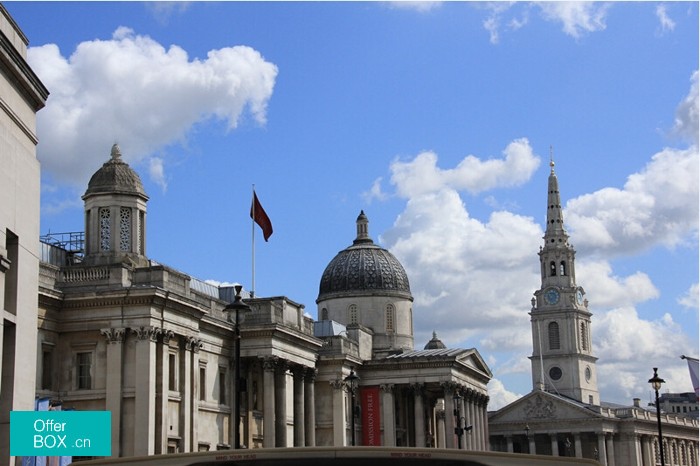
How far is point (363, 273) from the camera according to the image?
328 feet

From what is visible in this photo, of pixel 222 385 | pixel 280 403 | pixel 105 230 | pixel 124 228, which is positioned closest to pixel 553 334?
pixel 280 403

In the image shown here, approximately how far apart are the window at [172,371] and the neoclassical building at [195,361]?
0.07 m

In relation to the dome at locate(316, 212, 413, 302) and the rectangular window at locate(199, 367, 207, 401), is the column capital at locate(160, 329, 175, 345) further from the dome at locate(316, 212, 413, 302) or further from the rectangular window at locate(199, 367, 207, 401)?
the dome at locate(316, 212, 413, 302)

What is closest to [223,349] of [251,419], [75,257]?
[251,419]

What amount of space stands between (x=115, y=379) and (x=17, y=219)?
86.0 ft

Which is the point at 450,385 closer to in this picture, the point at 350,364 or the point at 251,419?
the point at 350,364

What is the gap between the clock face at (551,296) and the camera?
183m

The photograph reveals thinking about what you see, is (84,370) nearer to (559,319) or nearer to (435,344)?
(435,344)

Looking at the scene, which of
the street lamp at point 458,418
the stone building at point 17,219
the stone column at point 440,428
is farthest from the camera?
the stone column at point 440,428

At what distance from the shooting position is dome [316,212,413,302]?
99.4 metres

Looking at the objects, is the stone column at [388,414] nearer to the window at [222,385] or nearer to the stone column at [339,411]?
the stone column at [339,411]

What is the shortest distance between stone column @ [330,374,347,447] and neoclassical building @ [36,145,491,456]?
0.31ft

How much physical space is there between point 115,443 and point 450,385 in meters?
38.1

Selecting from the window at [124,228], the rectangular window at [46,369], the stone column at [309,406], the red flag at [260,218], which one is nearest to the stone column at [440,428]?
the stone column at [309,406]
